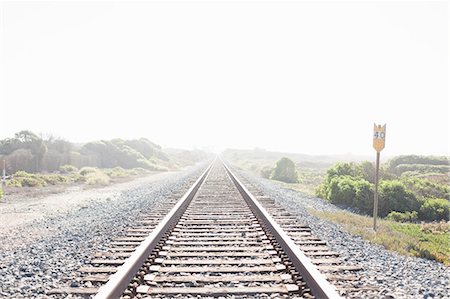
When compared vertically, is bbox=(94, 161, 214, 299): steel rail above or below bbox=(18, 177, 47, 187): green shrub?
above

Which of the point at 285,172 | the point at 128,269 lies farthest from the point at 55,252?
the point at 285,172

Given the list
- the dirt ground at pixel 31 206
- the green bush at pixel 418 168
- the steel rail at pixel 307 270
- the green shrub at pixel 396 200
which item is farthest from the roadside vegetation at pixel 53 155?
the green bush at pixel 418 168

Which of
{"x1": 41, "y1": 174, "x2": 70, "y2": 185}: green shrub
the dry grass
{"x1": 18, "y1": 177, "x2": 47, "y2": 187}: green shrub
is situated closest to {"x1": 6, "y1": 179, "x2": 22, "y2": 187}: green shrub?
{"x1": 18, "y1": 177, "x2": 47, "y2": 187}: green shrub

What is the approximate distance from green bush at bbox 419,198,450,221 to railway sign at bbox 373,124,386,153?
19.5ft

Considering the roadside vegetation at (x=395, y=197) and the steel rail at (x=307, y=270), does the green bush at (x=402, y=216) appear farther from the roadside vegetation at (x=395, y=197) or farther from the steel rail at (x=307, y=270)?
the steel rail at (x=307, y=270)

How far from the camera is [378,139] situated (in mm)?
8781

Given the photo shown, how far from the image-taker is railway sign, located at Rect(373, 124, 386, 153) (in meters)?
8.77

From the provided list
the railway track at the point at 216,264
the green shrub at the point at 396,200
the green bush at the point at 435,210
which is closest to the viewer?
the railway track at the point at 216,264

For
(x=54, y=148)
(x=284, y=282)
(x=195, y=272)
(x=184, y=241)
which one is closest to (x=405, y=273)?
(x=284, y=282)

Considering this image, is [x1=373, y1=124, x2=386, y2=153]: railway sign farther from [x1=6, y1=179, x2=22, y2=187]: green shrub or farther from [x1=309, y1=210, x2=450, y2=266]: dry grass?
[x1=6, y1=179, x2=22, y2=187]: green shrub

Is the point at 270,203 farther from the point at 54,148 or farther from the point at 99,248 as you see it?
the point at 54,148

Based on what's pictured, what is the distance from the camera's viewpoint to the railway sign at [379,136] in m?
8.77

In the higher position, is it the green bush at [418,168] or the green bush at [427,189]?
the green bush at [418,168]

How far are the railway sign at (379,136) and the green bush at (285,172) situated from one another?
2091 cm
